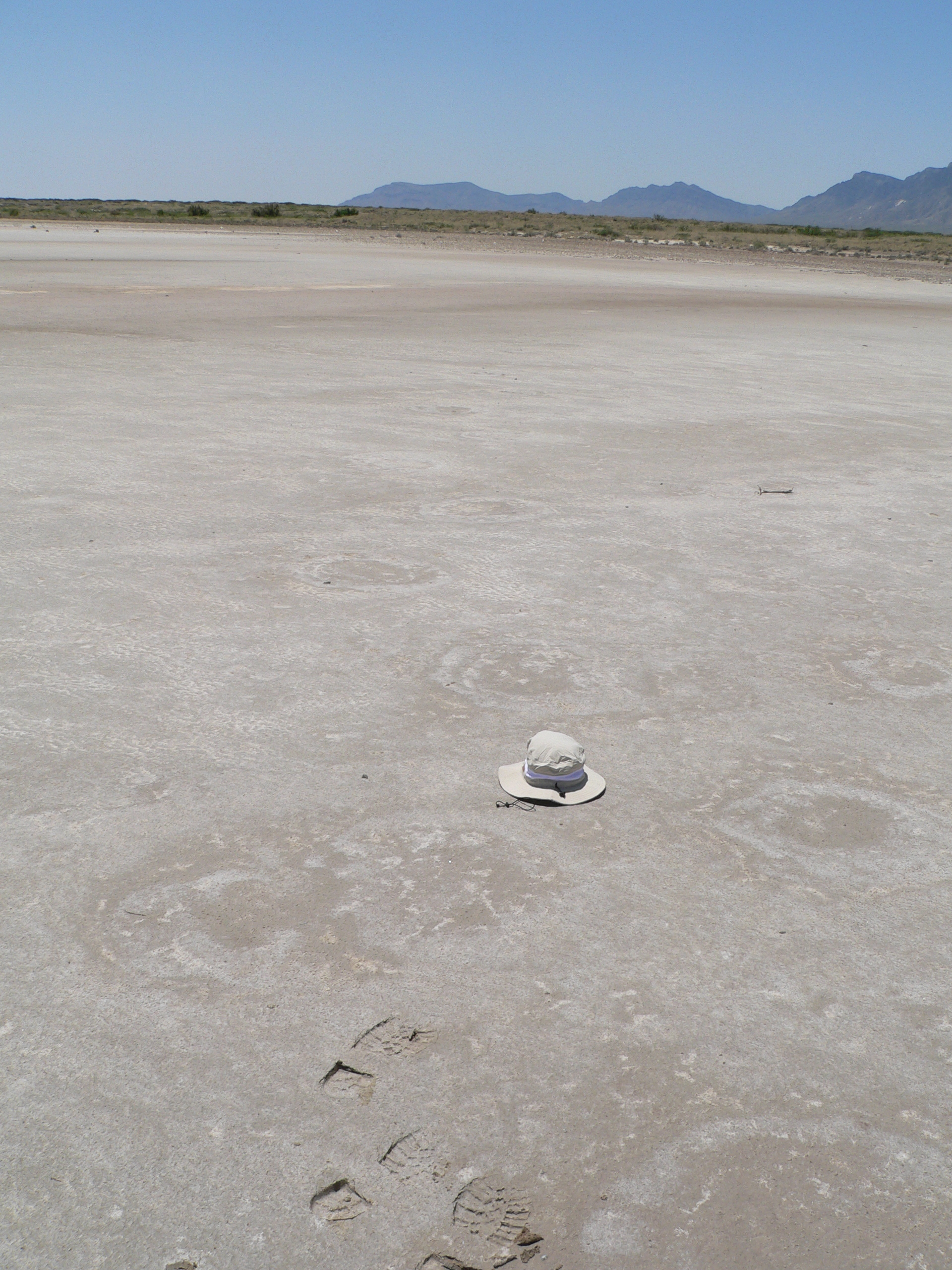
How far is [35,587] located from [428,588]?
183 cm

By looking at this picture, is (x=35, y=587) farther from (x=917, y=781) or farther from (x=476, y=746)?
(x=917, y=781)

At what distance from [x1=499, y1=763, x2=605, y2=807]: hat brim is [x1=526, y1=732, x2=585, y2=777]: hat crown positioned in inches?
2.5

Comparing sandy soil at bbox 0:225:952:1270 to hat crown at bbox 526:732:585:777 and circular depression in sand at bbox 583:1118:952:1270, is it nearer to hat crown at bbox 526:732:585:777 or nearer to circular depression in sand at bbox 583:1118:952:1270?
circular depression in sand at bbox 583:1118:952:1270

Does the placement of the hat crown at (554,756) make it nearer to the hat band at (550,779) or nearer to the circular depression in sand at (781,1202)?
the hat band at (550,779)

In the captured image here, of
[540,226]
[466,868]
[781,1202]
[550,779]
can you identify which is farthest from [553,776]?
[540,226]

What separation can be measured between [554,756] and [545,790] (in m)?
0.13

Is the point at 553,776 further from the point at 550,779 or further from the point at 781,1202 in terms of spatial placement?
the point at 781,1202

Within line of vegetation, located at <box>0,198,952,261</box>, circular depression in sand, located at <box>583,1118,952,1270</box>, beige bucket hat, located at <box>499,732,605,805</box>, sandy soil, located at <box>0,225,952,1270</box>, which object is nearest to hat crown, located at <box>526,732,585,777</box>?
beige bucket hat, located at <box>499,732,605,805</box>

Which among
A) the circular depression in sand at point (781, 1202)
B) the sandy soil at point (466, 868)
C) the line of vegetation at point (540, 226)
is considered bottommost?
the circular depression in sand at point (781, 1202)

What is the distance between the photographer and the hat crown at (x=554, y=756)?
3.31 meters

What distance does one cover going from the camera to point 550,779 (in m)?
3.33

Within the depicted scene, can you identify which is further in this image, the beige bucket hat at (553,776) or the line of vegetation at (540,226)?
the line of vegetation at (540,226)

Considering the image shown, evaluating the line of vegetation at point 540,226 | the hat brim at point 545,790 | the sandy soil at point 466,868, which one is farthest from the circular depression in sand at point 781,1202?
the line of vegetation at point 540,226

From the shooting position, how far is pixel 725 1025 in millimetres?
2445
